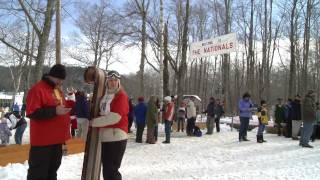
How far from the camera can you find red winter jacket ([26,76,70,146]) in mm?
5438

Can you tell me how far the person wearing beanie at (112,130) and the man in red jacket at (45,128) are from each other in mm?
474

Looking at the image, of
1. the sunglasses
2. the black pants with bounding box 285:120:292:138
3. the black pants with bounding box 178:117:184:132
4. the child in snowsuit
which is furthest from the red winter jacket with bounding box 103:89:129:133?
the black pants with bounding box 178:117:184:132

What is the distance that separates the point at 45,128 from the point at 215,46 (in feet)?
45.7

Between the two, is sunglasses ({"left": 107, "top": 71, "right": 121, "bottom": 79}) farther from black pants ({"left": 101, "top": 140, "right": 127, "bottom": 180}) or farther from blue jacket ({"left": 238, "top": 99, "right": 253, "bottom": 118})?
blue jacket ({"left": 238, "top": 99, "right": 253, "bottom": 118})

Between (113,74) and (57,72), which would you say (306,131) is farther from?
(57,72)

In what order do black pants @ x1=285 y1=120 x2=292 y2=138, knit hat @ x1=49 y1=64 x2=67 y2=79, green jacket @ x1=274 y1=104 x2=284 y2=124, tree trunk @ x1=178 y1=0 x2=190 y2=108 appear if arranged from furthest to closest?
1. tree trunk @ x1=178 y1=0 x2=190 y2=108
2. green jacket @ x1=274 y1=104 x2=284 y2=124
3. black pants @ x1=285 y1=120 x2=292 y2=138
4. knit hat @ x1=49 y1=64 x2=67 y2=79

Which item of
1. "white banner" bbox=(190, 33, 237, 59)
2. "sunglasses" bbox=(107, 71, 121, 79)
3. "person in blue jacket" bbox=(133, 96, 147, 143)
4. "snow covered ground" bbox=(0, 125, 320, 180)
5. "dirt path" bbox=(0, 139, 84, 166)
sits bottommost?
"snow covered ground" bbox=(0, 125, 320, 180)

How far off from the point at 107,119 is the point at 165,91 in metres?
20.4

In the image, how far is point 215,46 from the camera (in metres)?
18.8

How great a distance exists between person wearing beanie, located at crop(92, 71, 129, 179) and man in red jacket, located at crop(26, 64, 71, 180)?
47cm

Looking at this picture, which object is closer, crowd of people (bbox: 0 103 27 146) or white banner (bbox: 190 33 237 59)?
crowd of people (bbox: 0 103 27 146)

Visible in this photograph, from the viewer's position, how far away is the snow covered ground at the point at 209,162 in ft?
29.3

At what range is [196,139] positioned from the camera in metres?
16.6

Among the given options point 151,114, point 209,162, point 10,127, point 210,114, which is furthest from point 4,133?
point 210,114
